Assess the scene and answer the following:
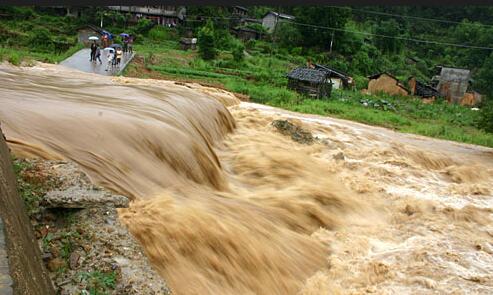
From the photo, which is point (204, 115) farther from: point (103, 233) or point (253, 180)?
point (103, 233)

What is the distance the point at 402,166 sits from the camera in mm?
10750

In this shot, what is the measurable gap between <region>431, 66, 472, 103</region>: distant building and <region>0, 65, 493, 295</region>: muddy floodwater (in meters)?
30.8

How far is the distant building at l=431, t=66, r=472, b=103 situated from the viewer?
38250 millimetres

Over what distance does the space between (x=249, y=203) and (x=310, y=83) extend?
18.8 meters

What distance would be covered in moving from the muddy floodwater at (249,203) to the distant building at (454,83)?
30830 mm

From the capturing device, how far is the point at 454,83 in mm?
38625

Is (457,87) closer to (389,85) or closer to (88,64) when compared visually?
(389,85)

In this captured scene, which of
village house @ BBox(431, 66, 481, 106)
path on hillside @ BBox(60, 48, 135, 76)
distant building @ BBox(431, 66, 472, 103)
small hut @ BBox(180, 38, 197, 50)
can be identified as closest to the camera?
path on hillside @ BBox(60, 48, 135, 76)

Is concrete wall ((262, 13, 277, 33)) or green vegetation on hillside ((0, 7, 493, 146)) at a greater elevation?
concrete wall ((262, 13, 277, 33))

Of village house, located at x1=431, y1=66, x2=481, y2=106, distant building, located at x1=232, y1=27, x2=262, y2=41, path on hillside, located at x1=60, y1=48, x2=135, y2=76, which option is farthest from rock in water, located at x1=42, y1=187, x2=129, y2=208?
distant building, located at x1=232, y1=27, x2=262, y2=41

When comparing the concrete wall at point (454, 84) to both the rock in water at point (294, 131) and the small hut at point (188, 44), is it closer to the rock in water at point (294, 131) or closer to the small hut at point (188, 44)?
the small hut at point (188, 44)

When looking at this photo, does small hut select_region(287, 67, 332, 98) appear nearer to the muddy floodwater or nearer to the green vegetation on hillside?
the green vegetation on hillside

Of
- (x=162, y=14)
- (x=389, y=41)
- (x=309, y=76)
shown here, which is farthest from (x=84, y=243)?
(x=389, y=41)

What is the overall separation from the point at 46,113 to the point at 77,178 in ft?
6.77
